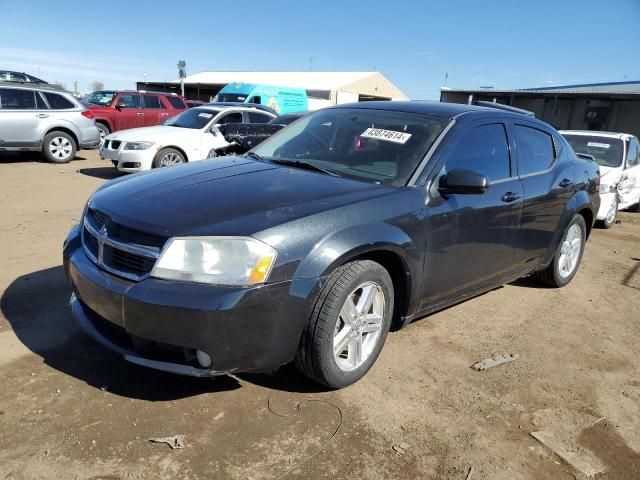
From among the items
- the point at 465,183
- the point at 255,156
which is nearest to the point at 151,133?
the point at 255,156

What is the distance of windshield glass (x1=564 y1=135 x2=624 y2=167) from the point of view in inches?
378

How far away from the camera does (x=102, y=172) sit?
11281 millimetres

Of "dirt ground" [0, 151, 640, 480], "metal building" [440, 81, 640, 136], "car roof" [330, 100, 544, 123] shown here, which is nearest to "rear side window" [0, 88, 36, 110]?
A: "dirt ground" [0, 151, 640, 480]

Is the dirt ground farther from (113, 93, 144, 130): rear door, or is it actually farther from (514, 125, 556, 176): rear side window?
(113, 93, 144, 130): rear door

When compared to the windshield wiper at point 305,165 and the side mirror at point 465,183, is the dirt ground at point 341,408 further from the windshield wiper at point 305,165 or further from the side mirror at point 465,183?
the windshield wiper at point 305,165

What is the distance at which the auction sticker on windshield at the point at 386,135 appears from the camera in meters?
3.62

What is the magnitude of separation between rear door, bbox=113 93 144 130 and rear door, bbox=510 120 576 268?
1374cm

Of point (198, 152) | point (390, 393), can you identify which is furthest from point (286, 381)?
point (198, 152)

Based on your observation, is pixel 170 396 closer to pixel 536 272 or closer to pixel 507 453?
pixel 507 453

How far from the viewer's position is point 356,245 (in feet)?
9.34

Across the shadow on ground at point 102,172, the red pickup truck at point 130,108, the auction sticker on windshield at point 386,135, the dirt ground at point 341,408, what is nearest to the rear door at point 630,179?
the dirt ground at point 341,408

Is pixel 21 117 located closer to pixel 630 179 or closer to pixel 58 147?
pixel 58 147

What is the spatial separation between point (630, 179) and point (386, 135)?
26.7 ft

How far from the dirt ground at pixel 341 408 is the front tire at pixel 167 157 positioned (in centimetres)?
546
